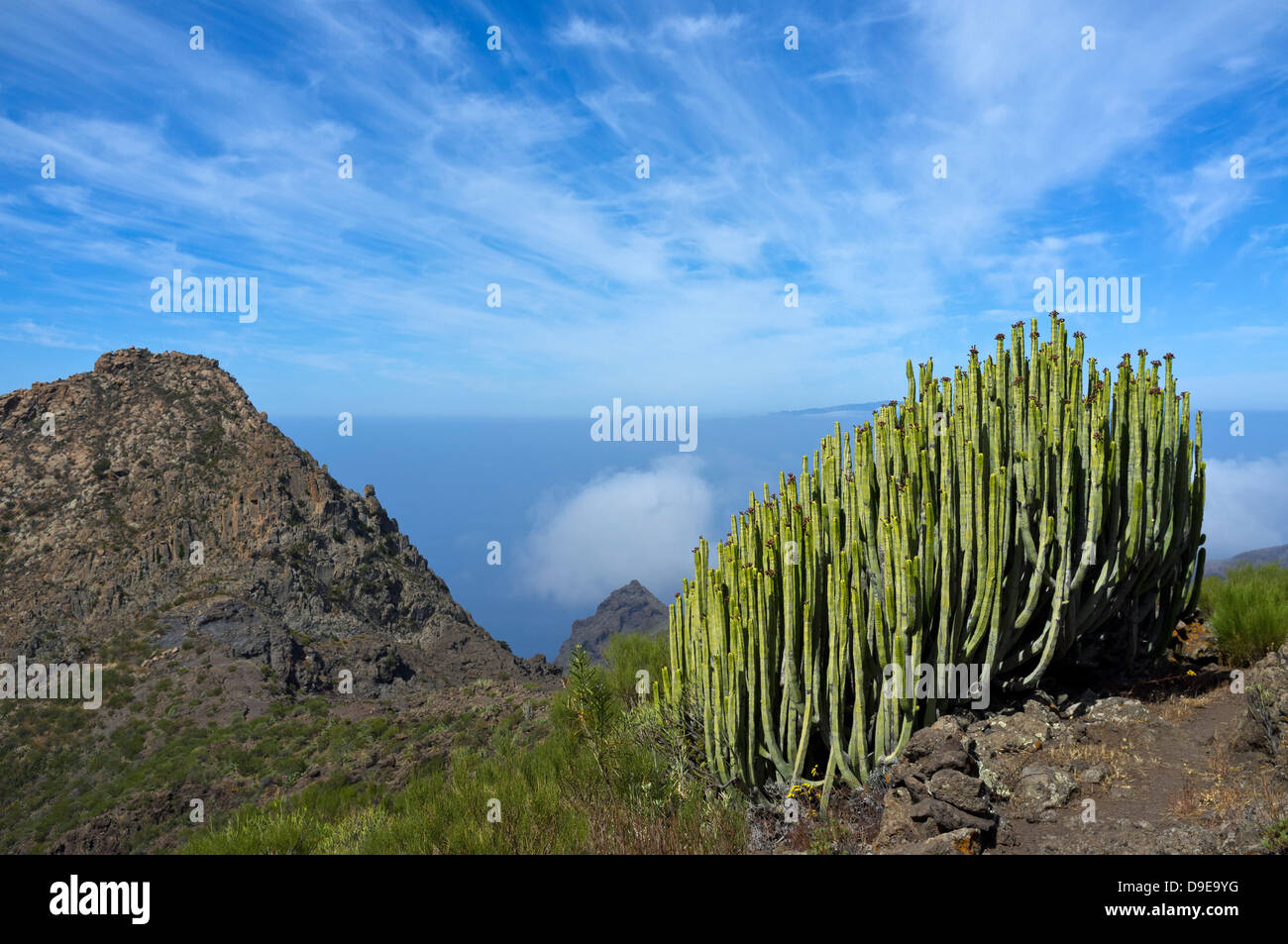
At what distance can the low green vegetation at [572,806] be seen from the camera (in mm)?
4906

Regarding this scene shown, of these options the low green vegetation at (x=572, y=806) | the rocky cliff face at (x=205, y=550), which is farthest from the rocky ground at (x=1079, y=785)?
the rocky cliff face at (x=205, y=550)

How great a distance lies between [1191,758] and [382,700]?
17.8 meters

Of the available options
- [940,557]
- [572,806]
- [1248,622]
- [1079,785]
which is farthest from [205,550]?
[1248,622]

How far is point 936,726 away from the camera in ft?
16.7

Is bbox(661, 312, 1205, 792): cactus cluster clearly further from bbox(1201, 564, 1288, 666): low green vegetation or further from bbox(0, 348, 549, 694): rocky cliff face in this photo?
bbox(0, 348, 549, 694): rocky cliff face

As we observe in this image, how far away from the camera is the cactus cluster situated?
5.30m

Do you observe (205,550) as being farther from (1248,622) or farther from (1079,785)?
(1248,622)

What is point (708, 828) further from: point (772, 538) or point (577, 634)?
point (577, 634)

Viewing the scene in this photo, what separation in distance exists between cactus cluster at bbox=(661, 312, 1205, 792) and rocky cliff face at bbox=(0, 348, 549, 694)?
50.6 feet

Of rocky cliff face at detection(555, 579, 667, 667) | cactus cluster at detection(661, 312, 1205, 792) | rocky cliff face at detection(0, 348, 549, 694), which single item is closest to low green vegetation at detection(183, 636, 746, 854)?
cactus cluster at detection(661, 312, 1205, 792)

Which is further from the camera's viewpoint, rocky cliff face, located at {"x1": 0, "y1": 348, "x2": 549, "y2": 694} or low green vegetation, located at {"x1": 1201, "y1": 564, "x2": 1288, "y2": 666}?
rocky cliff face, located at {"x1": 0, "y1": 348, "x2": 549, "y2": 694}
